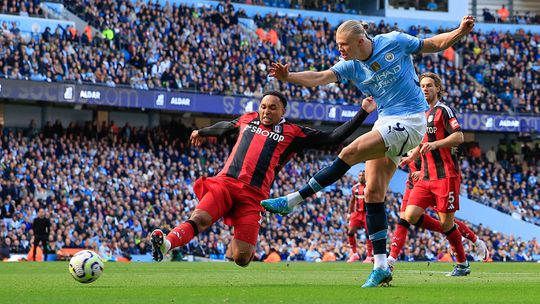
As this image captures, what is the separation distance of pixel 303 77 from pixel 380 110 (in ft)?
3.29

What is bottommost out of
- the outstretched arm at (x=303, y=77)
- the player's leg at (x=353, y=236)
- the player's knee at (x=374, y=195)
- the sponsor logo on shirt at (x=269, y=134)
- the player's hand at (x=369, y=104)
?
the player's leg at (x=353, y=236)

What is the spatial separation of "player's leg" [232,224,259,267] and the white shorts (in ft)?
7.99

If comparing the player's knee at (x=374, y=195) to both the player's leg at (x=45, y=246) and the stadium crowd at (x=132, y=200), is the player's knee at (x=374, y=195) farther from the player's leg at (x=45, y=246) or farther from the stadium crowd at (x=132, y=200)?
the stadium crowd at (x=132, y=200)

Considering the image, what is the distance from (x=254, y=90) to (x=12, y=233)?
49.8 feet

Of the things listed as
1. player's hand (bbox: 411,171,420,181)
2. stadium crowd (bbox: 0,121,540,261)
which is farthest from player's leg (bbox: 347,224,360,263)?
player's hand (bbox: 411,171,420,181)

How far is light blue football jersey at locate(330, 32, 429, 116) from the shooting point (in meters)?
10.4

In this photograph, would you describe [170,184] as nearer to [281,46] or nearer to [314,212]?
[314,212]

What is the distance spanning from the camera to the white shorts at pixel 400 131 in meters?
10.1

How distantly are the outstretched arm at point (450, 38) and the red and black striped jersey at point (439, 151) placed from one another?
A: 15.1 feet

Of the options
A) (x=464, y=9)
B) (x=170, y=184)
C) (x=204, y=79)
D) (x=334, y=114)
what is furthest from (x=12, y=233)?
(x=464, y=9)

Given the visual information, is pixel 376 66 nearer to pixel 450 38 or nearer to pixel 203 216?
pixel 450 38

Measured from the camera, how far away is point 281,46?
4812cm

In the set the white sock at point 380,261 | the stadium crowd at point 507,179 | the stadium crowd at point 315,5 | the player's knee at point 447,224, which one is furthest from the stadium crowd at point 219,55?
the white sock at point 380,261

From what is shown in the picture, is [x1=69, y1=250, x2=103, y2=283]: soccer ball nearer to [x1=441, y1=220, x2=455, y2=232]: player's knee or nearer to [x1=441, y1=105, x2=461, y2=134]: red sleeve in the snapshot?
[x1=441, y1=105, x2=461, y2=134]: red sleeve
